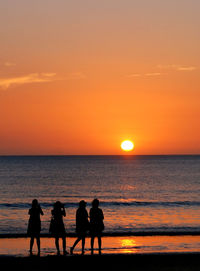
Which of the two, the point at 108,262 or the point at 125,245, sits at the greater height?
the point at 125,245

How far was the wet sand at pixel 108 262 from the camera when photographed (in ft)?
50.2

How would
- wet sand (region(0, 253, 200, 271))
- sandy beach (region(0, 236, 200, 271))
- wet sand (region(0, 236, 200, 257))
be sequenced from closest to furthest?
wet sand (region(0, 253, 200, 271)) → sandy beach (region(0, 236, 200, 271)) → wet sand (region(0, 236, 200, 257))

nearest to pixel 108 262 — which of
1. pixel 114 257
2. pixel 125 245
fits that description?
pixel 114 257

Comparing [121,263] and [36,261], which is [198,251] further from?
[36,261]

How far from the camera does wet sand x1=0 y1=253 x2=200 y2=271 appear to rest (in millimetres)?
15289

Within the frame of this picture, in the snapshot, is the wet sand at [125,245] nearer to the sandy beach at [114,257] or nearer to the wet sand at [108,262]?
the sandy beach at [114,257]

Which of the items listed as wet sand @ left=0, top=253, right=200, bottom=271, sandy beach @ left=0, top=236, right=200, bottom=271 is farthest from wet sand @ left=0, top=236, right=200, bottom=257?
wet sand @ left=0, top=253, right=200, bottom=271

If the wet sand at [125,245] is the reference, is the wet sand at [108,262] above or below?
below

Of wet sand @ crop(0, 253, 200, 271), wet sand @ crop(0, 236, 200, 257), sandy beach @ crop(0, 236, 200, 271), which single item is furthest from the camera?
wet sand @ crop(0, 236, 200, 257)

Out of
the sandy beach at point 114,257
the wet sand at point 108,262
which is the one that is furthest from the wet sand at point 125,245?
the wet sand at point 108,262

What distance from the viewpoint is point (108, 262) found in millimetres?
16047

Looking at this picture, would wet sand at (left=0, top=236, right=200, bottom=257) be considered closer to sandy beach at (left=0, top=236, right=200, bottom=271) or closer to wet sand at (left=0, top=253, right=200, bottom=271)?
sandy beach at (left=0, top=236, right=200, bottom=271)

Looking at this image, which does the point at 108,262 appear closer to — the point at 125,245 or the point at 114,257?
the point at 114,257

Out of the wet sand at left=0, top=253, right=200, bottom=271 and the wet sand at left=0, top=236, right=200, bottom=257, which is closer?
the wet sand at left=0, top=253, right=200, bottom=271
